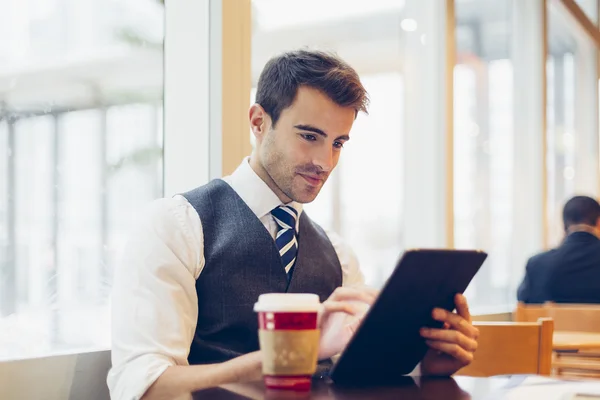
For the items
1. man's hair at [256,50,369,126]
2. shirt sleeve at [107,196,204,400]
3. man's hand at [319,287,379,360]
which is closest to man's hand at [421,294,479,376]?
man's hand at [319,287,379,360]

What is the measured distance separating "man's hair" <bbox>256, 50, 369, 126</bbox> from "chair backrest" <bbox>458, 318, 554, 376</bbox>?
2.44 ft

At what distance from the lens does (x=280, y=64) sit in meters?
1.85

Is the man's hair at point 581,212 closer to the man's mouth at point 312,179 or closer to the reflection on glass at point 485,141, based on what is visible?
the reflection on glass at point 485,141

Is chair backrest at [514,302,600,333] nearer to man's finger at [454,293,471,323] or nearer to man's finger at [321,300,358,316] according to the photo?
man's finger at [454,293,471,323]

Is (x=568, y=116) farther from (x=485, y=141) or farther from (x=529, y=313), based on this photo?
(x=529, y=313)

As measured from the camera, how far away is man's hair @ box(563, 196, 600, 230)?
4395 millimetres

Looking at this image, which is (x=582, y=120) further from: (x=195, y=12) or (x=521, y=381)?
(x=521, y=381)

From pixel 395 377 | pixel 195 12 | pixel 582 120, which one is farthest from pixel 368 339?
pixel 582 120

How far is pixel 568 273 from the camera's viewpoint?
4.25m

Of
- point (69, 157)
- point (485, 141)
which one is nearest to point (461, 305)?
point (69, 157)

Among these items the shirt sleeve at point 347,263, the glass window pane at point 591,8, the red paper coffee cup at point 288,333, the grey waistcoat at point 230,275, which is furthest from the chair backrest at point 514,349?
the glass window pane at point 591,8

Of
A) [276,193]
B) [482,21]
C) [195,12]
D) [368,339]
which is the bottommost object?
[368,339]

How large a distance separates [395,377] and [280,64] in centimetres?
79

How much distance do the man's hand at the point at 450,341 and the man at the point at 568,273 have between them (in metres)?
2.93
